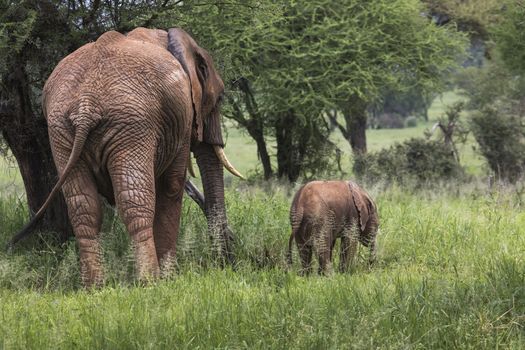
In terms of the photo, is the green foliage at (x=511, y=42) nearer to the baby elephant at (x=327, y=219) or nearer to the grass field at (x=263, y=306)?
the grass field at (x=263, y=306)

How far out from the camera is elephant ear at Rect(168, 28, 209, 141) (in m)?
6.10

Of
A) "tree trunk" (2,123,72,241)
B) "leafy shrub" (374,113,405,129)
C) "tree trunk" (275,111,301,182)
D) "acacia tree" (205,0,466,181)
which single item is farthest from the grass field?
"leafy shrub" (374,113,405,129)

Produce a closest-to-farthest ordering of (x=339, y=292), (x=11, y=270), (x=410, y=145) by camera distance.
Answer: (x=339, y=292), (x=11, y=270), (x=410, y=145)

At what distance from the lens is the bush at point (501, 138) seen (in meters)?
20.8

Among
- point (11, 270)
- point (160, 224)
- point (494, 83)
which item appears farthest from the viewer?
point (494, 83)

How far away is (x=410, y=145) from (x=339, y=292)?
574 inches

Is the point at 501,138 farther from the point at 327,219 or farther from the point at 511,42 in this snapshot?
the point at 327,219

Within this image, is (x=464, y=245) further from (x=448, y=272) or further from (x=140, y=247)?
(x=140, y=247)

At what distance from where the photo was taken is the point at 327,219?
6.41 metres

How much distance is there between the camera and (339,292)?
4941 mm

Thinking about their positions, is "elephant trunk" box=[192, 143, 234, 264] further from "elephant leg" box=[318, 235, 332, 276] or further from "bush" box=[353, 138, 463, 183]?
"bush" box=[353, 138, 463, 183]

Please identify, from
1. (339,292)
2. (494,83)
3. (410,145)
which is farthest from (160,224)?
(494,83)

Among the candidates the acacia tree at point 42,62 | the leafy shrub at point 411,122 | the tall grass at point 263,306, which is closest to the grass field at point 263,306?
the tall grass at point 263,306

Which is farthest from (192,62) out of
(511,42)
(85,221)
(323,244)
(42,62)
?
(511,42)
